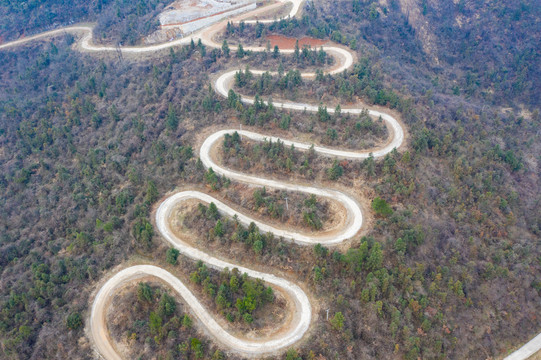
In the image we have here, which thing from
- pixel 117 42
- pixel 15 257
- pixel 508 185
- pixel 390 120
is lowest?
pixel 15 257

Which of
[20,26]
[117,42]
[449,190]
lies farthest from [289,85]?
[20,26]

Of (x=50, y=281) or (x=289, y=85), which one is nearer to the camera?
(x=50, y=281)

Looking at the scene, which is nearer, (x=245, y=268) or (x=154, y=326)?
(x=154, y=326)

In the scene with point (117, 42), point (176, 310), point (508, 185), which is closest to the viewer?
point (176, 310)

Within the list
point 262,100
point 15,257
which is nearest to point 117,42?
point 262,100

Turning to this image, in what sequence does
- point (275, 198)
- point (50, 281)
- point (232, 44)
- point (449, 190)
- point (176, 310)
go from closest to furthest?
point (176, 310) < point (50, 281) < point (275, 198) < point (449, 190) < point (232, 44)

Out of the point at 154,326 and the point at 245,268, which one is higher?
the point at 245,268

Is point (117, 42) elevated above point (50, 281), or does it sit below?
above

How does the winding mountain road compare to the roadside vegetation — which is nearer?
the roadside vegetation

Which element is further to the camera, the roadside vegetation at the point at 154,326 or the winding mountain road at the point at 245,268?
the winding mountain road at the point at 245,268

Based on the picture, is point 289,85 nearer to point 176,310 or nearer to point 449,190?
point 449,190
